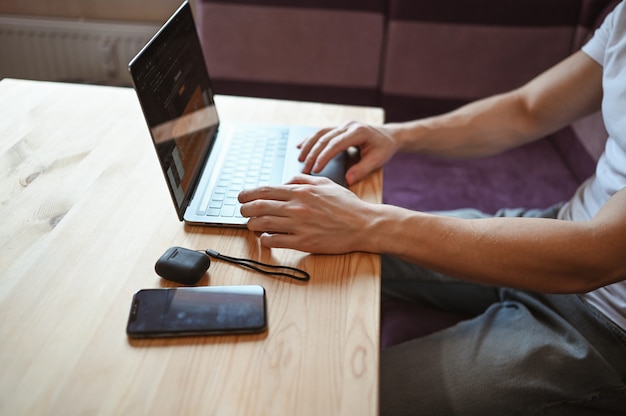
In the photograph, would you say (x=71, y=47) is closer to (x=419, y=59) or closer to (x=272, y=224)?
(x=419, y=59)

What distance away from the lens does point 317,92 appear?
1956 mm

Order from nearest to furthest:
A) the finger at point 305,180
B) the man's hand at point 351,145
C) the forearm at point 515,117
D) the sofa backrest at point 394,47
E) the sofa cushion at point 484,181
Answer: the finger at point 305,180 < the man's hand at point 351,145 < the forearm at point 515,117 < the sofa cushion at point 484,181 < the sofa backrest at point 394,47

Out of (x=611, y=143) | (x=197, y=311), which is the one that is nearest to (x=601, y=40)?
(x=611, y=143)

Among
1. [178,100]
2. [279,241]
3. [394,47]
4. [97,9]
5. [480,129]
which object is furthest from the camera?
[97,9]

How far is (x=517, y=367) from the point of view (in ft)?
3.05

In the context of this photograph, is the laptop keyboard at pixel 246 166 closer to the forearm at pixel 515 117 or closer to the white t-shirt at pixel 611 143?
the forearm at pixel 515 117

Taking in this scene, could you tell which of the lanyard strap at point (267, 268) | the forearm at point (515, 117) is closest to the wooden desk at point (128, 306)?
the lanyard strap at point (267, 268)

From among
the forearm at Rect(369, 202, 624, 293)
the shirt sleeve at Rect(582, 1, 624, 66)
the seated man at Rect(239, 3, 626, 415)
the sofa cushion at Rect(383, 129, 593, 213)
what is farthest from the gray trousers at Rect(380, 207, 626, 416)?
the sofa cushion at Rect(383, 129, 593, 213)

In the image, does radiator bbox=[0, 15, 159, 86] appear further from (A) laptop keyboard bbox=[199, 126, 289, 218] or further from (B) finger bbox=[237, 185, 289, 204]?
(B) finger bbox=[237, 185, 289, 204]

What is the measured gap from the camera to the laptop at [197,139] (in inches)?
34.1

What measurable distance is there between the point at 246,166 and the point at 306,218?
232mm

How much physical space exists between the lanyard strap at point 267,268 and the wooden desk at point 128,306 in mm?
13

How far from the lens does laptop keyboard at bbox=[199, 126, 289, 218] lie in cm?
94

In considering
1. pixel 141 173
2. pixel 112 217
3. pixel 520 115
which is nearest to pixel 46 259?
pixel 112 217
